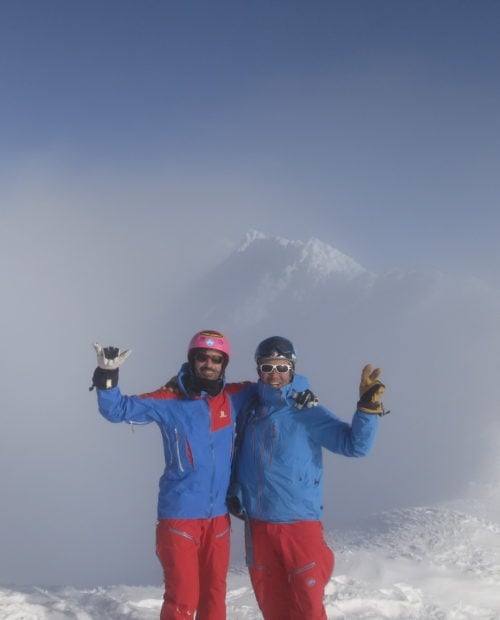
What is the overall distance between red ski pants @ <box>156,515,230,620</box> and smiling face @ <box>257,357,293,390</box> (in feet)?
3.88

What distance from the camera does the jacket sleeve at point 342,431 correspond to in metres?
3.56

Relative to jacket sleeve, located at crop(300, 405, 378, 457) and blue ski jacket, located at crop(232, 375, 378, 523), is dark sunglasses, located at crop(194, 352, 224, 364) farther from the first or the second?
jacket sleeve, located at crop(300, 405, 378, 457)

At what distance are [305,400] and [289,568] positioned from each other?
1.28m

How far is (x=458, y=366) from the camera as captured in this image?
81.0 ft

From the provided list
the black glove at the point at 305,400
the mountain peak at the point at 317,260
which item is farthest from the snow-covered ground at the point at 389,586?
the mountain peak at the point at 317,260

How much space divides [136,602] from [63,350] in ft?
238

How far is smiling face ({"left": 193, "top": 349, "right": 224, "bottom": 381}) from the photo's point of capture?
4.02 meters

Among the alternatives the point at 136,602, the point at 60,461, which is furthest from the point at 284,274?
the point at 136,602

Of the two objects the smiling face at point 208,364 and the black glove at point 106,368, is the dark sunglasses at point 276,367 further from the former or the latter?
the black glove at point 106,368

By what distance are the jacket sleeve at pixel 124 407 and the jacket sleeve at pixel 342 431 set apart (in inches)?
50.0

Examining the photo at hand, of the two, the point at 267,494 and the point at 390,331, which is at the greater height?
the point at 390,331

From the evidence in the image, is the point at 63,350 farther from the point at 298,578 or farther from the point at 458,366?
the point at 298,578

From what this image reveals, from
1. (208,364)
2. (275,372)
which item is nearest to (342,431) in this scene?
(275,372)

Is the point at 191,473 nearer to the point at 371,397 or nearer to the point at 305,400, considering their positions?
the point at 305,400
